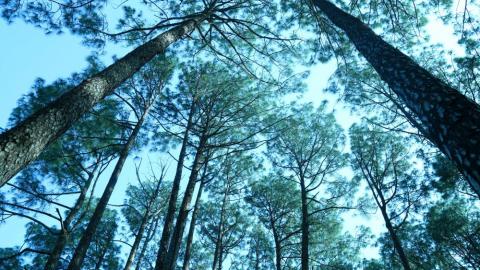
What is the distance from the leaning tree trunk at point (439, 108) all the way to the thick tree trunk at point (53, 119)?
266 cm

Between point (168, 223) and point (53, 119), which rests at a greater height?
point (168, 223)

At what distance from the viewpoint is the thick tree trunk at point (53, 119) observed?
1.99 metres

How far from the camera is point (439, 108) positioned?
6.63 feet

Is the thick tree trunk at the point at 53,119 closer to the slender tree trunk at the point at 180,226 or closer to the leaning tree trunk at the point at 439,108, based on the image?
the leaning tree trunk at the point at 439,108

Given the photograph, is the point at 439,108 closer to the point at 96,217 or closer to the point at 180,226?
the point at 180,226

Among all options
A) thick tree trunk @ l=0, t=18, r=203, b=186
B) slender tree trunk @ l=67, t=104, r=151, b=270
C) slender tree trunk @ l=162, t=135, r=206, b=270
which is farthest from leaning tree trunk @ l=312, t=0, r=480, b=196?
slender tree trunk @ l=67, t=104, r=151, b=270

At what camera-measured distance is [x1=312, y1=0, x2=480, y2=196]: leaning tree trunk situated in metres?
1.66

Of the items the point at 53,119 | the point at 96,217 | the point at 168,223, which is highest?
the point at 96,217

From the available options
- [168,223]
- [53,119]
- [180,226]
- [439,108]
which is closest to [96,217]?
[168,223]

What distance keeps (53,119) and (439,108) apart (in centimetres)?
282

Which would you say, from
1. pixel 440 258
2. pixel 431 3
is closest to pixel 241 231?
pixel 440 258

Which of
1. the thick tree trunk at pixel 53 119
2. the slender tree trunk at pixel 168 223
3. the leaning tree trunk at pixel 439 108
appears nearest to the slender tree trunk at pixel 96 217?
the slender tree trunk at pixel 168 223

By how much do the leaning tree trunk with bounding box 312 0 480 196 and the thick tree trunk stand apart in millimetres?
2664

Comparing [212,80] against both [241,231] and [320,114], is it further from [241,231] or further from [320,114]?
[241,231]
